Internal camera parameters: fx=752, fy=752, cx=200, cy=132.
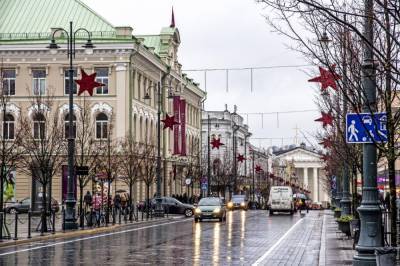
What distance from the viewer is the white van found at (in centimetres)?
6219

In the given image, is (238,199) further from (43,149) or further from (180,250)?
(180,250)

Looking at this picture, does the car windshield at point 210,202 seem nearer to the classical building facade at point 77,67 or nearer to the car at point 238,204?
the classical building facade at point 77,67

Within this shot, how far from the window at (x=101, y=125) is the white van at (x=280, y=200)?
15.5 metres

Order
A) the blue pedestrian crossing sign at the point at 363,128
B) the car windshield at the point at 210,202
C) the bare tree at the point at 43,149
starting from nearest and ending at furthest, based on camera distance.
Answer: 1. the blue pedestrian crossing sign at the point at 363,128
2. the bare tree at the point at 43,149
3. the car windshield at the point at 210,202

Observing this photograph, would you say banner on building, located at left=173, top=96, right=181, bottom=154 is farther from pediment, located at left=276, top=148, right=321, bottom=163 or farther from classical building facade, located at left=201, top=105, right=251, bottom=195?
pediment, located at left=276, top=148, right=321, bottom=163

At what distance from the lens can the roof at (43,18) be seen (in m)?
68.3

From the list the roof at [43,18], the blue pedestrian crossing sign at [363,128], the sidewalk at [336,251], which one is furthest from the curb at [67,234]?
the roof at [43,18]

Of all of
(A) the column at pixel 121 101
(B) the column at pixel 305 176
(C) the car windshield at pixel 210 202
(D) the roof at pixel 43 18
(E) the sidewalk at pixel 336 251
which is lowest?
(E) the sidewalk at pixel 336 251

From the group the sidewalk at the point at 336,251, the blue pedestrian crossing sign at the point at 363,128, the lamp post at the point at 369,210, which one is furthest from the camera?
the sidewalk at the point at 336,251

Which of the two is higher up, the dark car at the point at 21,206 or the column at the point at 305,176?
the column at the point at 305,176

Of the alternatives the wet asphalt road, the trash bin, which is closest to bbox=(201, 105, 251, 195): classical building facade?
the wet asphalt road

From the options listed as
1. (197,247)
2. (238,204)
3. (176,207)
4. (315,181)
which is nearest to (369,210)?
(197,247)

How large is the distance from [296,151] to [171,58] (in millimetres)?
111530

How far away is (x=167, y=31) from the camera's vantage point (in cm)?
7975
